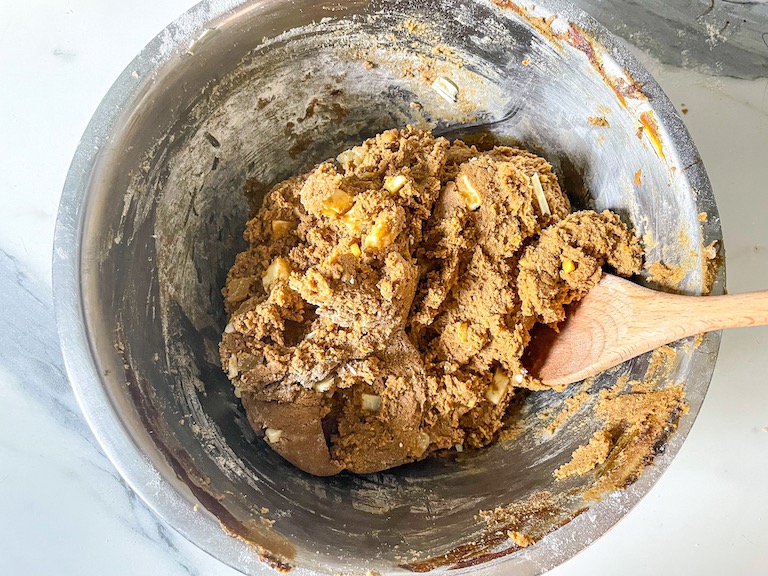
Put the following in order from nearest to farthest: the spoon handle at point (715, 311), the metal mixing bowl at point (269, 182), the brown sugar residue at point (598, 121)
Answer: the spoon handle at point (715, 311)
the metal mixing bowl at point (269, 182)
the brown sugar residue at point (598, 121)

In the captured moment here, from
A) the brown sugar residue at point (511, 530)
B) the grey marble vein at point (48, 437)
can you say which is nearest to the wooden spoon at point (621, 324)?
the brown sugar residue at point (511, 530)

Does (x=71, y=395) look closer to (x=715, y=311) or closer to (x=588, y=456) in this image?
(x=588, y=456)

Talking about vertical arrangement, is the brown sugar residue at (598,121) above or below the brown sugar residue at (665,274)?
above

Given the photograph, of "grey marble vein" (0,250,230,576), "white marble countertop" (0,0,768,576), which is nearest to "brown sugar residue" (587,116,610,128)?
"white marble countertop" (0,0,768,576)

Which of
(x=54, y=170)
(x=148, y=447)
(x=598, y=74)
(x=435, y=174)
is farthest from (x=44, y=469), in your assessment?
(x=598, y=74)

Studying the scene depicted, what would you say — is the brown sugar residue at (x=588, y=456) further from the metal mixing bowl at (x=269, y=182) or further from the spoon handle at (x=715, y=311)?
the spoon handle at (x=715, y=311)

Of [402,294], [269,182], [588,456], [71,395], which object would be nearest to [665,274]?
[588,456]

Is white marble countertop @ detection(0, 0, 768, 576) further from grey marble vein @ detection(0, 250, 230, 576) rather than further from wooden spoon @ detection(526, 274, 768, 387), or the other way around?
wooden spoon @ detection(526, 274, 768, 387)
